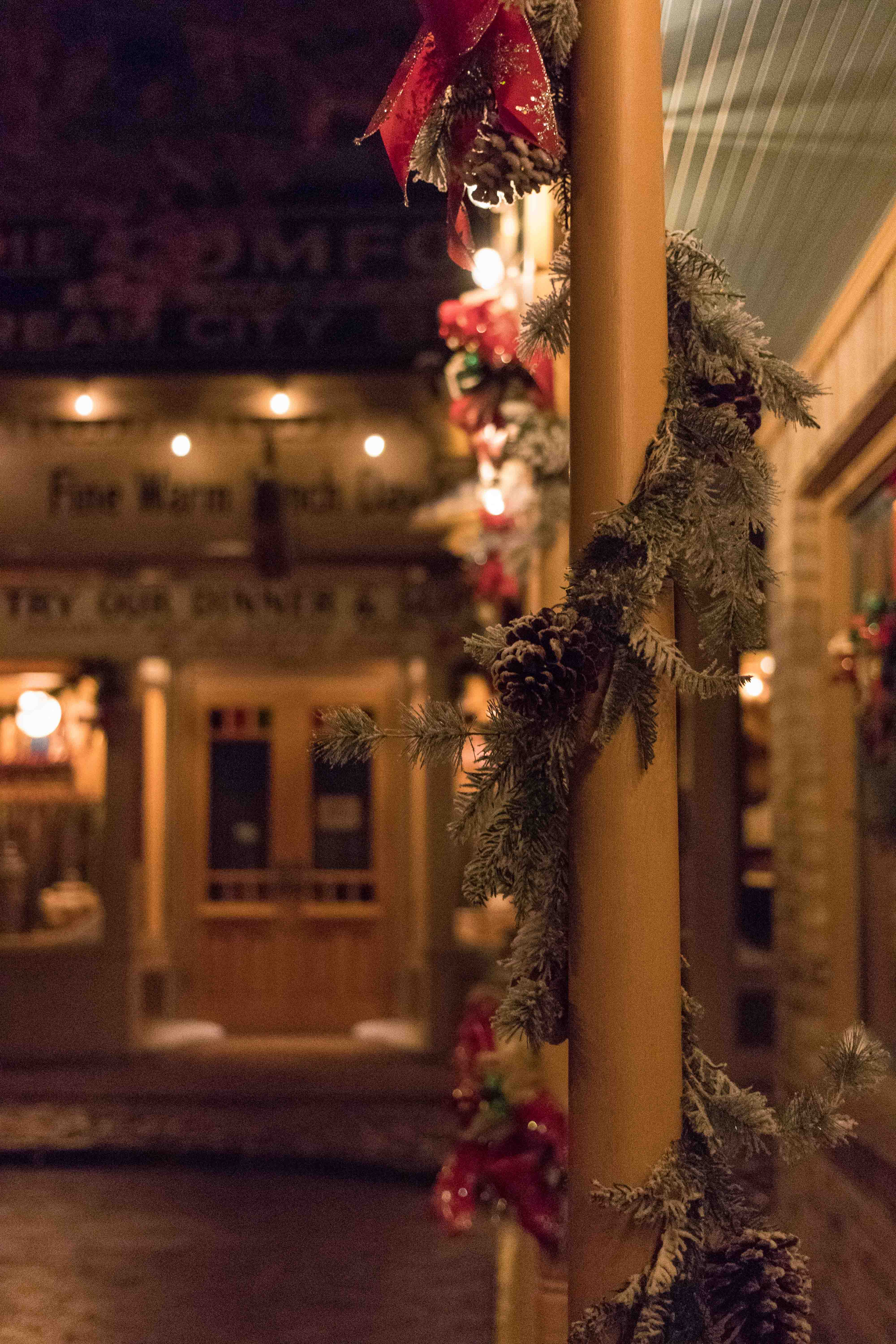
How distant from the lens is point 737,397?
5.89ft

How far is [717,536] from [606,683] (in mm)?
275

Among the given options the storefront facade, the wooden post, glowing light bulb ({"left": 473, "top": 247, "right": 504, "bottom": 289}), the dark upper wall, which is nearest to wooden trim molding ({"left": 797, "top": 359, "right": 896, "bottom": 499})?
glowing light bulb ({"left": 473, "top": 247, "right": 504, "bottom": 289})

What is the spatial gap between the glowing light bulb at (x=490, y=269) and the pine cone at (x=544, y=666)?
12.1 ft

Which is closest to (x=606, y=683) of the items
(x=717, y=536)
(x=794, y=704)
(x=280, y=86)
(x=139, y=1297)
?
(x=717, y=536)

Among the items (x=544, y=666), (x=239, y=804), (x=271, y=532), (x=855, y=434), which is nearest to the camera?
(x=544, y=666)

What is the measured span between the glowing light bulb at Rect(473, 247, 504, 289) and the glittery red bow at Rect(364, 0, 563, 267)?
130 inches

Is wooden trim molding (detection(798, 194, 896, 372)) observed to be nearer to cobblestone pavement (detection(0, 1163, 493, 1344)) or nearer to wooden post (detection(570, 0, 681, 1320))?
wooden post (detection(570, 0, 681, 1320))

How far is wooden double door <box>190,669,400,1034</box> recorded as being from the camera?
1020 centimetres

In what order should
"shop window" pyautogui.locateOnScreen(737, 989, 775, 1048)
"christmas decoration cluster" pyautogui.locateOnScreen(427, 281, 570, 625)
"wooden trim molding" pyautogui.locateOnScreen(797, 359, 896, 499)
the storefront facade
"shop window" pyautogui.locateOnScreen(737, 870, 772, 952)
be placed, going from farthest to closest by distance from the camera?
the storefront facade
"shop window" pyautogui.locateOnScreen(737, 870, 772, 952)
"shop window" pyautogui.locateOnScreen(737, 989, 775, 1048)
"christmas decoration cluster" pyautogui.locateOnScreen(427, 281, 570, 625)
"wooden trim molding" pyautogui.locateOnScreen(797, 359, 896, 499)

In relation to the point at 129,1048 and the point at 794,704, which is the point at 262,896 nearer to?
the point at 129,1048

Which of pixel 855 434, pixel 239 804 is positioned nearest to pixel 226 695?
pixel 239 804

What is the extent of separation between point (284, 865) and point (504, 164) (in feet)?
29.4

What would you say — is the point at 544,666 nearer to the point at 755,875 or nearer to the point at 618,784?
the point at 618,784

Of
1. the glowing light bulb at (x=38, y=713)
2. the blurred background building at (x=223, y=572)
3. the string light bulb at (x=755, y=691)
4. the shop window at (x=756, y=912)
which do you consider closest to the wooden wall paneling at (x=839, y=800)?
the string light bulb at (x=755, y=691)
